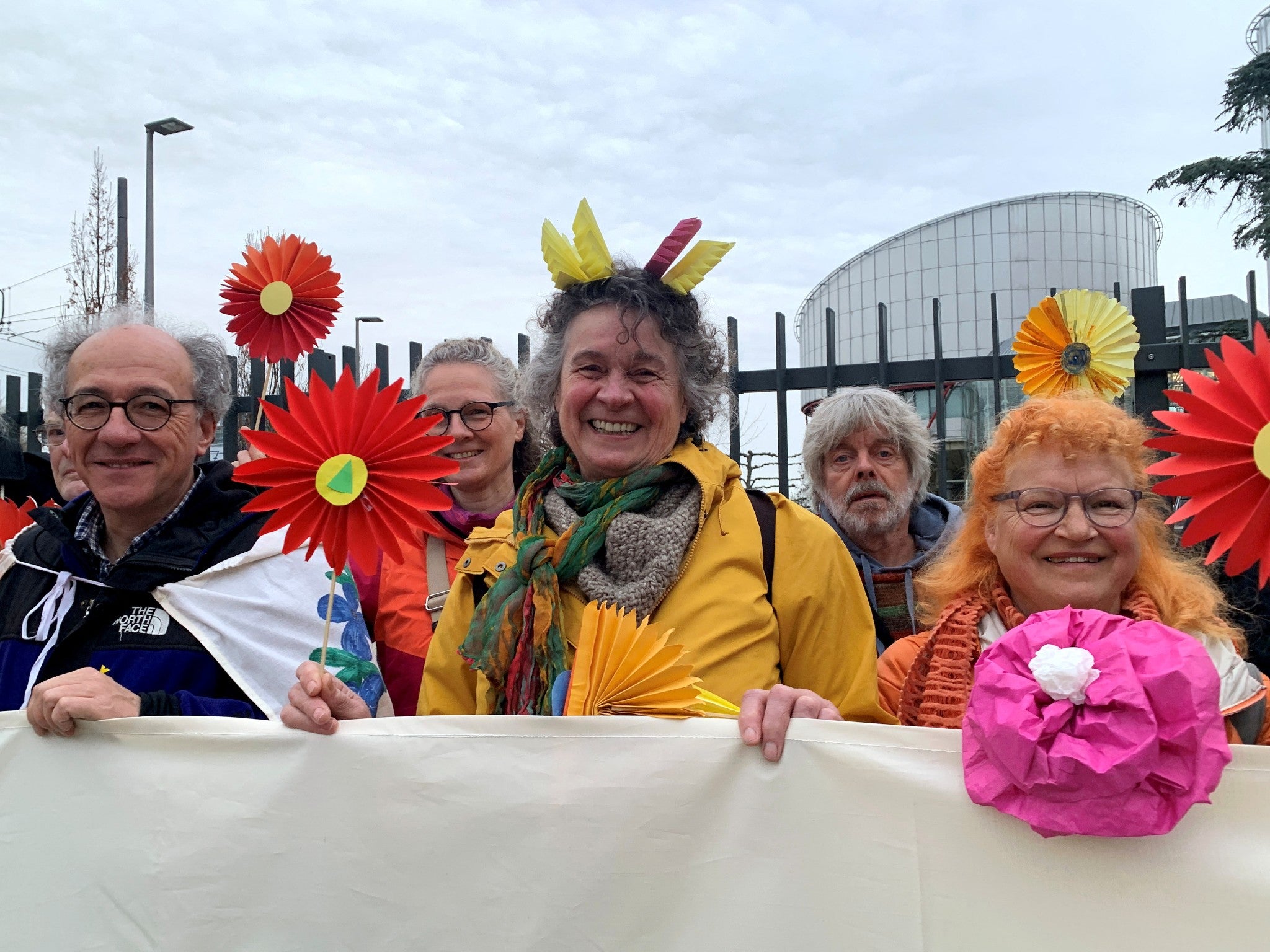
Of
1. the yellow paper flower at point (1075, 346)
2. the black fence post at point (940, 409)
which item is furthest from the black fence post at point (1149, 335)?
the yellow paper flower at point (1075, 346)

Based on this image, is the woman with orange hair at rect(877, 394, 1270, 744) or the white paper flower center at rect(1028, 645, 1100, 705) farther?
the woman with orange hair at rect(877, 394, 1270, 744)

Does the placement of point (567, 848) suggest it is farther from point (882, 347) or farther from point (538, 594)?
point (882, 347)

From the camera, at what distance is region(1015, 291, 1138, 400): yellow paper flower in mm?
2479

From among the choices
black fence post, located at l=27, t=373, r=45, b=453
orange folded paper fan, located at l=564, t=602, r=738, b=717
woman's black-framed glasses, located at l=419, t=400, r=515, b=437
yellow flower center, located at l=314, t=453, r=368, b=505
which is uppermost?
black fence post, located at l=27, t=373, r=45, b=453

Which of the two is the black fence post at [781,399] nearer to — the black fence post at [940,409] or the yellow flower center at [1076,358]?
the black fence post at [940,409]

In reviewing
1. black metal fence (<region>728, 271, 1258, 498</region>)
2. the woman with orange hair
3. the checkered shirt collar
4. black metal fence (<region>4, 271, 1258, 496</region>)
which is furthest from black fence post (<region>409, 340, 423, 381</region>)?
the woman with orange hair

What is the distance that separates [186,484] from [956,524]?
2278 millimetres

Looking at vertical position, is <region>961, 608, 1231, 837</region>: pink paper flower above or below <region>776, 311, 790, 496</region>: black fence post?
below

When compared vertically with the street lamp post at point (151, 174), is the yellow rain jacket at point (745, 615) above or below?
below

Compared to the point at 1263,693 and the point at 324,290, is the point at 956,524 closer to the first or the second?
the point at 1263,693

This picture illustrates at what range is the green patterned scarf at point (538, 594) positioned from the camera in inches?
67.2

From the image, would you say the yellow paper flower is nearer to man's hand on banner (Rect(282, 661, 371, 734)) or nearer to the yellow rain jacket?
the yellow rain jacket

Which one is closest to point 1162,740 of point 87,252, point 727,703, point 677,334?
point 727,703

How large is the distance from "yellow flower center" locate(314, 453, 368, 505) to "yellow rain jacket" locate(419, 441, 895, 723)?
51 centimetres
